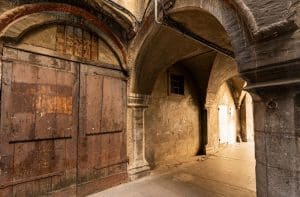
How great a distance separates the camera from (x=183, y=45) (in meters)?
3.89

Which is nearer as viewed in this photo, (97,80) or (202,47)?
(97,80)

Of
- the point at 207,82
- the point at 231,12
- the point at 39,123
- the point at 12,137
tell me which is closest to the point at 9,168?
the point at 12,137

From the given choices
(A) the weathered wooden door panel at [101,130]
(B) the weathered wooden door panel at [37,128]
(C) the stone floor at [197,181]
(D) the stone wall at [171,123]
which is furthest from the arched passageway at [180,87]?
(B) the weathered wooden door panel at [37,128]

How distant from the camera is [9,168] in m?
2.45

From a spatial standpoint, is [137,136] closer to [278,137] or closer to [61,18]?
[61,18]

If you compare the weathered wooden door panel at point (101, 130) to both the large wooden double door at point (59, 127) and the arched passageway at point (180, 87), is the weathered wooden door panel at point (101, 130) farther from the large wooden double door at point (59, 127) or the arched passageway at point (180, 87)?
the arched passageway at point (180, 87)

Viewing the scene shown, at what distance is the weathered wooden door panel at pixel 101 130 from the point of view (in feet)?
10.5

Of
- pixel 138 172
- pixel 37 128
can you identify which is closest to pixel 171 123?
pixel 138 172

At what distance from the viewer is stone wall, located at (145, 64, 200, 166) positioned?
4.76 m

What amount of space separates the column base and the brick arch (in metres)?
2.04

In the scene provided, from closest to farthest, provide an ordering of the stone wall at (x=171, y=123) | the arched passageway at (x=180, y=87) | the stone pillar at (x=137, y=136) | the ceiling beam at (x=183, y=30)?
1. the ceiling beam at (x=183, y=30)
2. the arched passageway at (x=180, y=87)
3. the stone pillar at (x=137, y=136)
4. the stone wall at (x=171, y=123)

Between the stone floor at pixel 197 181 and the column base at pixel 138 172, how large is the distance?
0.11 metres

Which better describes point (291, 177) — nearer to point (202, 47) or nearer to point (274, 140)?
point (274, 140)

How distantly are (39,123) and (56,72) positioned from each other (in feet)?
2.53
